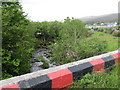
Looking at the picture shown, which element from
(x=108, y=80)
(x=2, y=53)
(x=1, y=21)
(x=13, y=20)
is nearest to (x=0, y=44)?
(x=2, y=53)

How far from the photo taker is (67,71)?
2322 mm

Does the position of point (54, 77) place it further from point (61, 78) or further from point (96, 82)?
point (96, 82)

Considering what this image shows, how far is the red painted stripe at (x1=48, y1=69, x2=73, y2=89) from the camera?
2082 millimetres

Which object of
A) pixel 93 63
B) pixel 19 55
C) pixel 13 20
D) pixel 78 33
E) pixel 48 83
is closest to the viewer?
pixel 48 83

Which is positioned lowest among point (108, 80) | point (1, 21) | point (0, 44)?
point (108, 80)

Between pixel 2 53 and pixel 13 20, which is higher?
pixel 13 20

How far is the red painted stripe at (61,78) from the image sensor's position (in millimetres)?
2082

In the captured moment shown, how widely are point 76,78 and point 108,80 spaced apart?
1.75ft

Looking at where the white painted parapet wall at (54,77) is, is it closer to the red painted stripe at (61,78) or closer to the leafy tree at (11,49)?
the red painted stripe at (61,78)

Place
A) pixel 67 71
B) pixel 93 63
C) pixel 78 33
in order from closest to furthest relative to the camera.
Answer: pixel 67 71 < pixel 93 63 < pixel 78 33

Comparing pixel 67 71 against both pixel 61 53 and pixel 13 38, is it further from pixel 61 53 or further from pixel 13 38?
pixel 61 53

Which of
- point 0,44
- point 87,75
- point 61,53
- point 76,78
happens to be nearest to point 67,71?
point 76,78

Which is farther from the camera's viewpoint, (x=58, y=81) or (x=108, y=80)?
(x=108, y=80)

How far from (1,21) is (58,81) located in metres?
2.36
